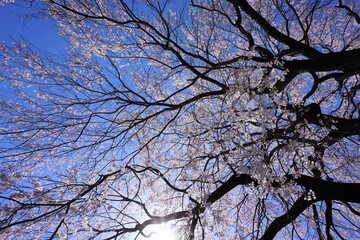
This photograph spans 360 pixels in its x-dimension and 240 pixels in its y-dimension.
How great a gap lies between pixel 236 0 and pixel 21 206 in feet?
17.1

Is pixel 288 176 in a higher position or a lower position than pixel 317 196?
higher

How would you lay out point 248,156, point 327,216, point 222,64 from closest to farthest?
1. point 248,156
2. point 327,216
3. point 222,64

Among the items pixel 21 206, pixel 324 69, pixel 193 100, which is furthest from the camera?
pixel 193 100

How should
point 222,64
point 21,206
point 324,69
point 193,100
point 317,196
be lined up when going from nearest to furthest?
point 21,206
point 317,196
point 324,69
point 222,64
point 193,100

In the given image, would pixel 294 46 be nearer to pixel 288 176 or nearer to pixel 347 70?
pixel 347 70

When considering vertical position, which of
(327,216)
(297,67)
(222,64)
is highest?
(222,64)

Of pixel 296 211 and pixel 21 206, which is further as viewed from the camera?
pixel 296 211

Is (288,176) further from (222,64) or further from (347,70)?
(222,64)

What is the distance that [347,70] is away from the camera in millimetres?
4359

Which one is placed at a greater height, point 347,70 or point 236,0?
point 236,0

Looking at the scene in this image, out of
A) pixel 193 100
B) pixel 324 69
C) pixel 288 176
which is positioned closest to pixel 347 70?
pixel 324 69

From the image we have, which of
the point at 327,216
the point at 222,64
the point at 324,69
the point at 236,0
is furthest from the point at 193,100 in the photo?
the point at 327,216

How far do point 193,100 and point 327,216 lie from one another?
3806mm

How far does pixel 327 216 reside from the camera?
4855 mm
